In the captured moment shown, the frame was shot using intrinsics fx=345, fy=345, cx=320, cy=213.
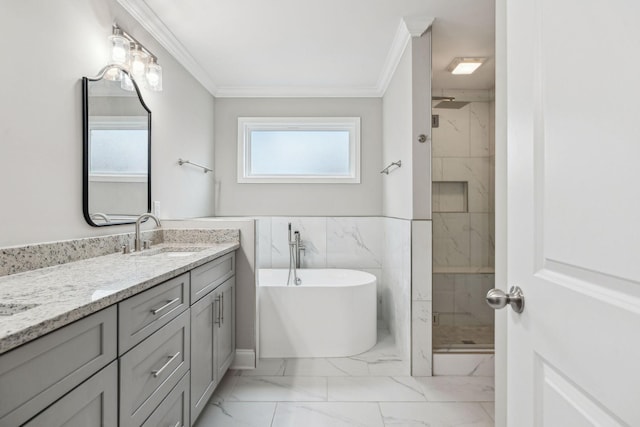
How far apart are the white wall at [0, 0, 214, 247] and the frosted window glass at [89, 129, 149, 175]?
0.11 m

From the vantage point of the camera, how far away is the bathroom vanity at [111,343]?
0.75 metres

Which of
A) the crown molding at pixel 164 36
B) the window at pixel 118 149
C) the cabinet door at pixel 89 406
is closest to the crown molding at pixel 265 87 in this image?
the crown molding at pixel 164 36

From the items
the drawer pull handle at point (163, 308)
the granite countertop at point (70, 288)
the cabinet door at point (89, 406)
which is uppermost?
the granite countertop at point (70, 288)

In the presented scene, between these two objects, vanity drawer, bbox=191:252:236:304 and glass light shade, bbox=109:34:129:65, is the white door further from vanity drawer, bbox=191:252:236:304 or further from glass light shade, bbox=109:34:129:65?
glass light shade, bbox=109:34:129:65

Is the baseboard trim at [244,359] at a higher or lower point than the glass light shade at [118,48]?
lower

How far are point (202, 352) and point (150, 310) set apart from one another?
2.15ft

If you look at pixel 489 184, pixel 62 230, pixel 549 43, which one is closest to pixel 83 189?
pixel 62 230

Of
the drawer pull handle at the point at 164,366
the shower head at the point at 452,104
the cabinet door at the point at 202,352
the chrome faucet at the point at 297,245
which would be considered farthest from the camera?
the chrome faucet at the point at 297,245

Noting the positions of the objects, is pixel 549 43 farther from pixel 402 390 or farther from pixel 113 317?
pixel 402 390

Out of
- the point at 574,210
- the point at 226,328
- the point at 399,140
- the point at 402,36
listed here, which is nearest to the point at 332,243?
the point at 399,140

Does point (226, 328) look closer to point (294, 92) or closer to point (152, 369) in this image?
point (152, 369)

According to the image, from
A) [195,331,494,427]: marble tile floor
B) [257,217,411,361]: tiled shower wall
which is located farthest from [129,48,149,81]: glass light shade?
[195,331,494,427]: marble tile floor

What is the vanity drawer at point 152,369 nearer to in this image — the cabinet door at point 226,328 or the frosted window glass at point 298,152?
the cabinet door at point 226,328

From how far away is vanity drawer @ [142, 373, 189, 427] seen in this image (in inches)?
51.3
